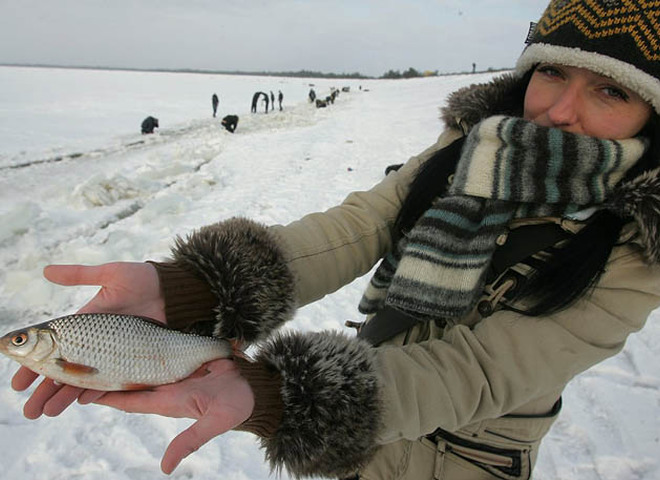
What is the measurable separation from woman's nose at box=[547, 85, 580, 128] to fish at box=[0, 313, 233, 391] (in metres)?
1.31

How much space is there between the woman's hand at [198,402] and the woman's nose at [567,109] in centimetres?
124

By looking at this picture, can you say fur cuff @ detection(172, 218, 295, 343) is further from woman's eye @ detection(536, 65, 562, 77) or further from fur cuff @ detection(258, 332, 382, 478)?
woman's eye @ detection(536, 65, 562, 77)

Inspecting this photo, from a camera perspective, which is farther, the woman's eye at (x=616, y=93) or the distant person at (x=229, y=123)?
the distant person at (x=229, y=123)

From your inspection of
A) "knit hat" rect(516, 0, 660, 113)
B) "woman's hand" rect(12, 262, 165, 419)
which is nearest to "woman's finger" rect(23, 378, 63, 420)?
"woman's hand" rect(12, 262, 165, 419)

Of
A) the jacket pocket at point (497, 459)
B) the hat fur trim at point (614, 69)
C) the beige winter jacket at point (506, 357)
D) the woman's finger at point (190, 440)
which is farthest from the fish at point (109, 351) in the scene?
the hat fur trim at point (614, 69)

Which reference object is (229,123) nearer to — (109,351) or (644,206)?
(109,351)

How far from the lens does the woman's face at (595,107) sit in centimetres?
127

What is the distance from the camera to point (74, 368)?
50.9 inches

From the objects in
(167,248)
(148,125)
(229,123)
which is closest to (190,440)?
(167,248)

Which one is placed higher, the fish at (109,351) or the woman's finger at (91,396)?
the fish at (109,351)

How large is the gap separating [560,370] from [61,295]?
397 centimetres

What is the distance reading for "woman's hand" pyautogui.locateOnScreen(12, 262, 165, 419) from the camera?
1325 mm

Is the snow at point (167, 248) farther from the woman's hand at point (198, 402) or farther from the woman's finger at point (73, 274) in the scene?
the woman's finger at point (73, 274)

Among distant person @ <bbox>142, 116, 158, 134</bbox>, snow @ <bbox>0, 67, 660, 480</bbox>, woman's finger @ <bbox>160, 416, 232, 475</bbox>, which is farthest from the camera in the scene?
distant person @ <bbox>142, 116, 158, 134</bbox>
